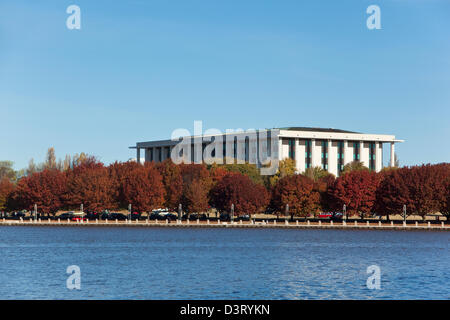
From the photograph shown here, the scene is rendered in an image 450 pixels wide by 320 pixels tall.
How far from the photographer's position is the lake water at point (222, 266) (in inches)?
2008

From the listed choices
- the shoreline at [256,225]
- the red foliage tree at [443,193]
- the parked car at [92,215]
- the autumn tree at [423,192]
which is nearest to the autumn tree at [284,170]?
the shoreline at [256,225]

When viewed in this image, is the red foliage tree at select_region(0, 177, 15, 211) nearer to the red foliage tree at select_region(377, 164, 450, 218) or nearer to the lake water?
the lake water

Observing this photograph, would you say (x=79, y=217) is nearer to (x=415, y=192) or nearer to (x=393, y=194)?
(x=393, y=194)

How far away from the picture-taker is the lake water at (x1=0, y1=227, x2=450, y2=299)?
51.0 meters

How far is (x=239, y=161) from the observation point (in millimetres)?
194750

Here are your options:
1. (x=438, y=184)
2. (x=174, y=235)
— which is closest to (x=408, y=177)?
(x=438, y=184)

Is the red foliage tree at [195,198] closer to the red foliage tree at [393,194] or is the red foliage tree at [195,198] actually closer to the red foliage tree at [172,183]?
the red foliage tree at [172,183]

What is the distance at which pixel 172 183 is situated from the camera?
155125mm

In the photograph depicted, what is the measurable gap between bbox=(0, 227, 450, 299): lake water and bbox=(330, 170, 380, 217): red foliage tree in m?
32.8

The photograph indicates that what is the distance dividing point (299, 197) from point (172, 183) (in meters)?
28.4

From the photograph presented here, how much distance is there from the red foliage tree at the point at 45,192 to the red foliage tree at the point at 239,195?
35029 millimetres
